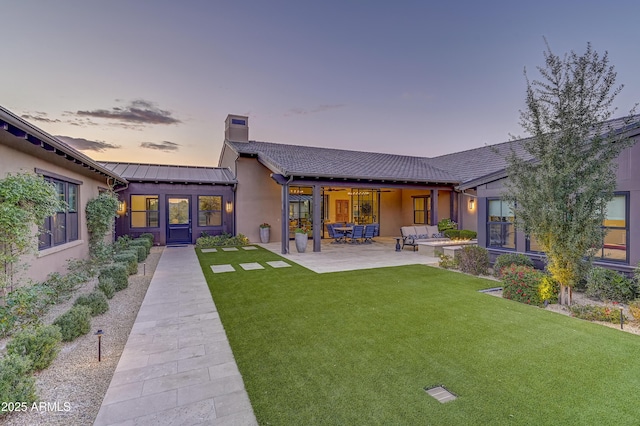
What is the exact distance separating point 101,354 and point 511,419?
14.7 ft

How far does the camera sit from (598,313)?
192 inches

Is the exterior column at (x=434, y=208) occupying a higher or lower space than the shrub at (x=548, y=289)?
higher

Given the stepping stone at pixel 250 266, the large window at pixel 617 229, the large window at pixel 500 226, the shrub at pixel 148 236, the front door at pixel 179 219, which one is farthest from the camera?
the front door at pixel 179 219

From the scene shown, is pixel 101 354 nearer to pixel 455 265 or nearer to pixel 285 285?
pixel 285 285

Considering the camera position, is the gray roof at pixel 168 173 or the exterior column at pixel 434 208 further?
the gray roof at pixel 168 173

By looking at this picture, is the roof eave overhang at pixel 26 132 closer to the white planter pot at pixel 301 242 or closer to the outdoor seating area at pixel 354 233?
the white planter pot at pixel 301 242

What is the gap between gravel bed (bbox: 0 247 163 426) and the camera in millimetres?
2533

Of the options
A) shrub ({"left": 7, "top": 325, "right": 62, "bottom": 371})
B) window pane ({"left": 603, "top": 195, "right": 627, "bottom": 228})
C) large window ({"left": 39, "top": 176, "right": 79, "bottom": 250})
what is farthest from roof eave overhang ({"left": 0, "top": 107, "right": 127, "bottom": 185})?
window pane ({"left": 603, "top": 195, "right": 627, "bottom": 228})

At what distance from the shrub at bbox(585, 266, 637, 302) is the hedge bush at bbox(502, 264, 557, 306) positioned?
1.04 meters

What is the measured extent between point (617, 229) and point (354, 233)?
31.1 ft

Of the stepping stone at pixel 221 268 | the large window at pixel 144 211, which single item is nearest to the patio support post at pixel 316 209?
the stepping stone at pixel 221 268

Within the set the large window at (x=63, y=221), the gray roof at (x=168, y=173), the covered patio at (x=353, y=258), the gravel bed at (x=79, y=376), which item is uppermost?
the gray roof at (x=168, y=173)

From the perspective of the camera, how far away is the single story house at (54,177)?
460cm

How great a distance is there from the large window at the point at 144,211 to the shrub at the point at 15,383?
13429 millimetres
